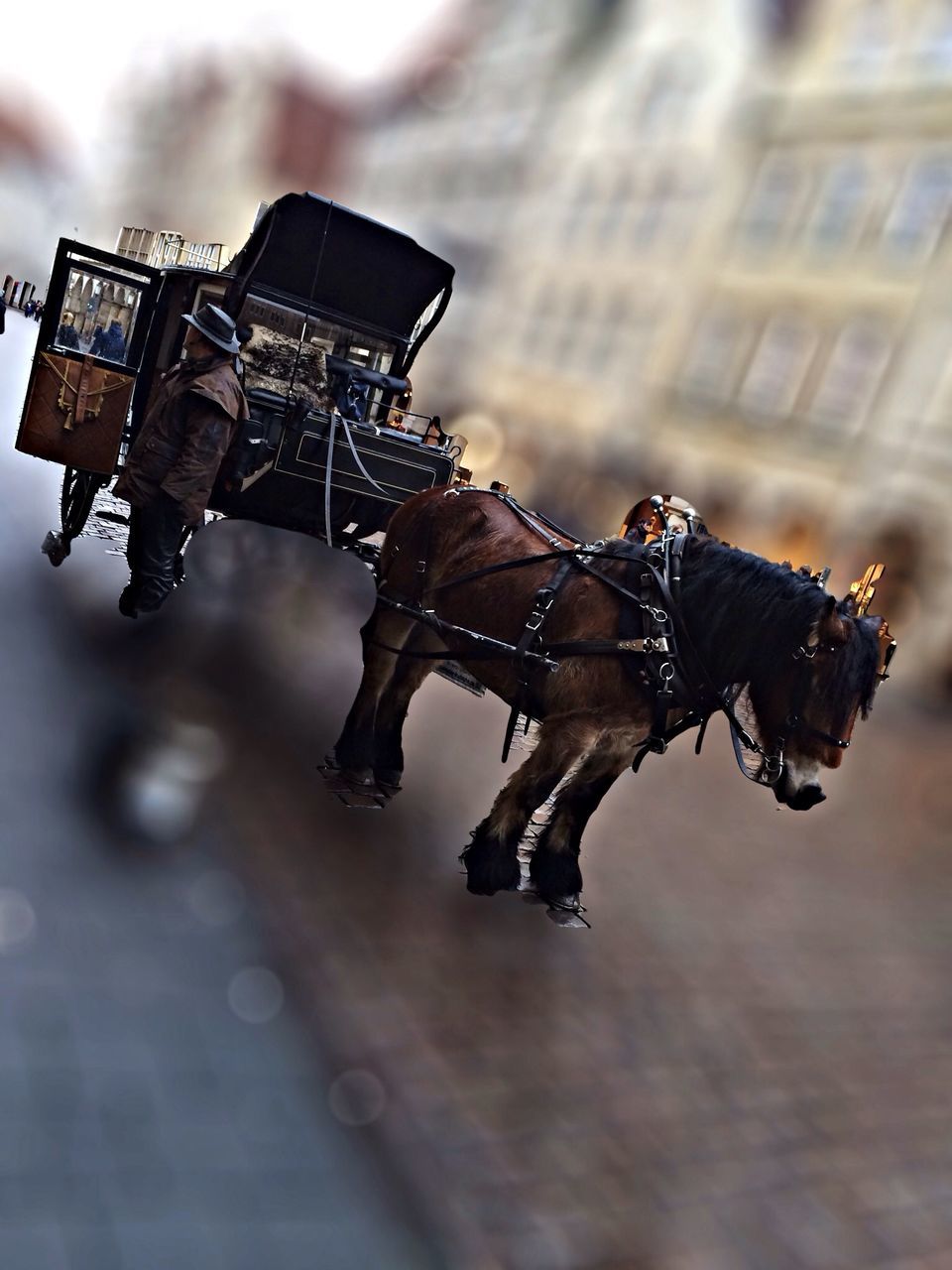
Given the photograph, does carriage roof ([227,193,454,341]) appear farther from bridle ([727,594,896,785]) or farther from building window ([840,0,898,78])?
building window ([840,0,898,78])

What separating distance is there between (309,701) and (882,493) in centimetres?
1455

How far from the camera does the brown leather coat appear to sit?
208 inches

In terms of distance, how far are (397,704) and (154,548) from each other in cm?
172

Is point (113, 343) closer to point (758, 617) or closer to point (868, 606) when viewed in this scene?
point (758, 617)

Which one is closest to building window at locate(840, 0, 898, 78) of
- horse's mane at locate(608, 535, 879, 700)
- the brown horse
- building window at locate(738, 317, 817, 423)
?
building window at locate(738, 317, 817, 423)

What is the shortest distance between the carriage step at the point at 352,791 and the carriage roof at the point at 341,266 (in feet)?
10.8

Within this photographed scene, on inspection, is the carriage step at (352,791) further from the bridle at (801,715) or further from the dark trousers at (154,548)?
the bridle at (801,715)

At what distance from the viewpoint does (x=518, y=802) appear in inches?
175

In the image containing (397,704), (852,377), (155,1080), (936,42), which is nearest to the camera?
(155,1080)

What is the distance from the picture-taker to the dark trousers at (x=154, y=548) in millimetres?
5457

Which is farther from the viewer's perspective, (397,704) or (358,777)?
(397,704)

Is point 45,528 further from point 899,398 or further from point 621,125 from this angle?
point 621,125

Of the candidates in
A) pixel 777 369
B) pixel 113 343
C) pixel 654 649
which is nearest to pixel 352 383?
pixel 113 343

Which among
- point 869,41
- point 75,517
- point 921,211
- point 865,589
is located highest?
point 869,41
